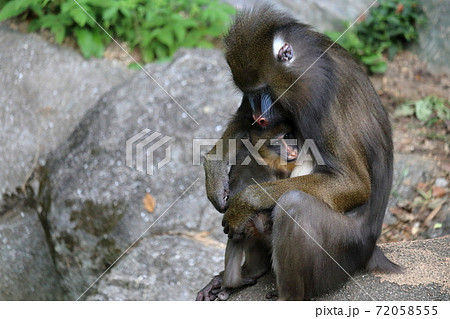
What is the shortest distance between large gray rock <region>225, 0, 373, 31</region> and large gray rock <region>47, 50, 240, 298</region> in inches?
75.5

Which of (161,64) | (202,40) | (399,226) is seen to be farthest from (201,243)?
(202,40)

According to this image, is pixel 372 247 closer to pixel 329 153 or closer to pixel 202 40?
pixel 329 153

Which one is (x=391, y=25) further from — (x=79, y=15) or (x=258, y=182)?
(x=258, y=182)

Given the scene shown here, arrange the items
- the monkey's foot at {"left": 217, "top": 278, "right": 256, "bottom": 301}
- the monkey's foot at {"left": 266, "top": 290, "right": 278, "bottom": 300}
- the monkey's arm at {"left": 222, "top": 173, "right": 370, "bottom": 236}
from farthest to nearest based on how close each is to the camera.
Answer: the monkey's foot at {"left": 217, "top": 278, "right": 256, "bottom": 301} → the monkey's foot at {"left": 266, "top": 290, "right": 278, "bottom": 300} → the monkey's arm at {"left": 222, "top": 173, "right": 370, "bottom": 236}

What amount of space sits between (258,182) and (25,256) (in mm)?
4167

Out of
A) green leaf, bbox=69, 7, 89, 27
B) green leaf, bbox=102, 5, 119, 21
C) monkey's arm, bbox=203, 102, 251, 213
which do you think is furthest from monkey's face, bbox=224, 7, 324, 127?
green leaf, bbox=69, 7, 89, 27

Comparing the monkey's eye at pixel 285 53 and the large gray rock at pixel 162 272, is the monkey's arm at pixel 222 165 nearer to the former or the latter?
the monkey's eye at pixel 285 53

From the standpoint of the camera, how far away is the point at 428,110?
Answer: 8.52m

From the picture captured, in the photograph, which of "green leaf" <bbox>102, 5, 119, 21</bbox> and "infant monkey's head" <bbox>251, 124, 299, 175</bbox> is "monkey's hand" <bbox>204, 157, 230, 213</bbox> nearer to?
"infant monkey's head" <bbox>251, 124, 299, 175</bbox>

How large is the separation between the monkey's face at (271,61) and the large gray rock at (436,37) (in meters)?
5.45

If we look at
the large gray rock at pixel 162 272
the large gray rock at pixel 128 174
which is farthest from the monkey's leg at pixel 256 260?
the large gray rock at pixel 128 174

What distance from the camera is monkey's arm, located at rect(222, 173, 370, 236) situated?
4027mm

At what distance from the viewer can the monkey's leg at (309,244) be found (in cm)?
388

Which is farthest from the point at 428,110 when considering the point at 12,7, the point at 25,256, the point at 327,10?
the point at 12,7
